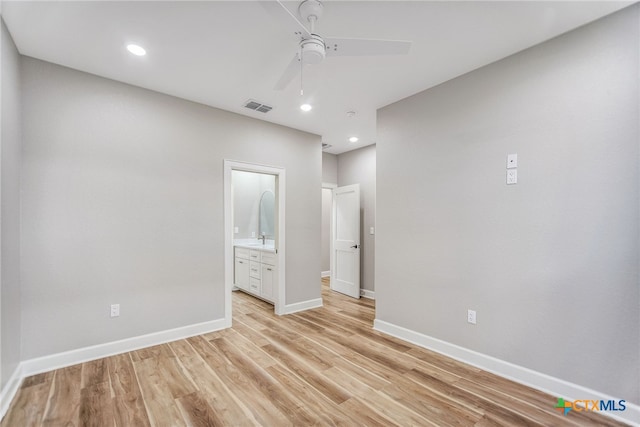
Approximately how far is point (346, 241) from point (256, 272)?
5.76 ft

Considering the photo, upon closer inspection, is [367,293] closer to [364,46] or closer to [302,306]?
[302,306]

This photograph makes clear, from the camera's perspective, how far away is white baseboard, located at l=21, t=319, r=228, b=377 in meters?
2.47

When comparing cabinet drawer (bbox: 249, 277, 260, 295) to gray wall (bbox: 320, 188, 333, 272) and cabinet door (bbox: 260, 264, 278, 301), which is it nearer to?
cabinet door (bbox: 260, 264, 278, 301)

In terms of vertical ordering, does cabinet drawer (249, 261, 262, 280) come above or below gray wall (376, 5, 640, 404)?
below

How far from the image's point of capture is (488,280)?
257 centimetres

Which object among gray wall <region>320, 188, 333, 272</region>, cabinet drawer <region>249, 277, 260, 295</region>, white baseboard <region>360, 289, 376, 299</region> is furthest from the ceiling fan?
gray wall <region>320, 188, 333, 272</region>

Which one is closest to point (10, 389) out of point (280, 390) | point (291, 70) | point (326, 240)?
point (280, 390)

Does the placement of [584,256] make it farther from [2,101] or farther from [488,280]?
[2,101]

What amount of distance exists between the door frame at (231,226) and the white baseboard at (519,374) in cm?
177

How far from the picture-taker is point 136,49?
7.76 ft

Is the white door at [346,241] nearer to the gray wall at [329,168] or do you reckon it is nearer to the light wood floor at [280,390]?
the gray wall at [329,168]

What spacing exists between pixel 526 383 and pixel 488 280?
2.78 ft

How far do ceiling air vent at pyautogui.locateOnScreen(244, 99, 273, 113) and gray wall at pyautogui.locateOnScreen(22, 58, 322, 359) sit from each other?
31 centimetres

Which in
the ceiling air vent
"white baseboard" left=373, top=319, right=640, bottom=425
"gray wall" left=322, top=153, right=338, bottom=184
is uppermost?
the ceiling air vent
